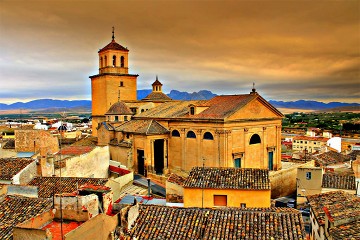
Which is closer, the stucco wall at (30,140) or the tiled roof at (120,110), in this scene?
the stucco wall at (30,140)

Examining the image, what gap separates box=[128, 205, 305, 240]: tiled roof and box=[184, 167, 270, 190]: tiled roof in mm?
4690

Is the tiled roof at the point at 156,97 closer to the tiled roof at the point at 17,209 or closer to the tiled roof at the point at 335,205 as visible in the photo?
the tiled roof at the point at 335,205

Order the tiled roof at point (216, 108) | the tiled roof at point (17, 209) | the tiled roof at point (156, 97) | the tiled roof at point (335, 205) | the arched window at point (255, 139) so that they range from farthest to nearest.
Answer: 1. the tiled roof at point (156, 97)
2. the arched window at point (255, 139)
3. the tiled roof at point (216, 108)
4. the tiled roof at point (335, 205)
5. the tiled roof at point (17, 209)

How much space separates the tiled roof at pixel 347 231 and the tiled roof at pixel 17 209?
10956mm

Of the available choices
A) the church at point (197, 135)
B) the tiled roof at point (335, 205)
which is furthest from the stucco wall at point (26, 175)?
the tiled roof at point (335, 205)

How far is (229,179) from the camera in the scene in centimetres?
1834

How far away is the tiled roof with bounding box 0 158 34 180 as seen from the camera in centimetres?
1909

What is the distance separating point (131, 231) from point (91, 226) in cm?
198

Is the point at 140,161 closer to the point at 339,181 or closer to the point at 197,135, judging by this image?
the point at 197,135

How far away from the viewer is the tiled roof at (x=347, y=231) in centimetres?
1305

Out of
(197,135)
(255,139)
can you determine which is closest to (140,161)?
(197,135)

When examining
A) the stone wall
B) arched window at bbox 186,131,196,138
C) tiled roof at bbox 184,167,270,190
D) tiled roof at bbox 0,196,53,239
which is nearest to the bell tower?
arched window at bbox 186,131,196,138

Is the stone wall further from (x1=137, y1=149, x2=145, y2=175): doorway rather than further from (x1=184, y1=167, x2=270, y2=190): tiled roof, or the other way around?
(x1=184, y1=167, x2=270, y2=190): tiled roof

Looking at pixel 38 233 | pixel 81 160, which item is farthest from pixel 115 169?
pixel 38 233
